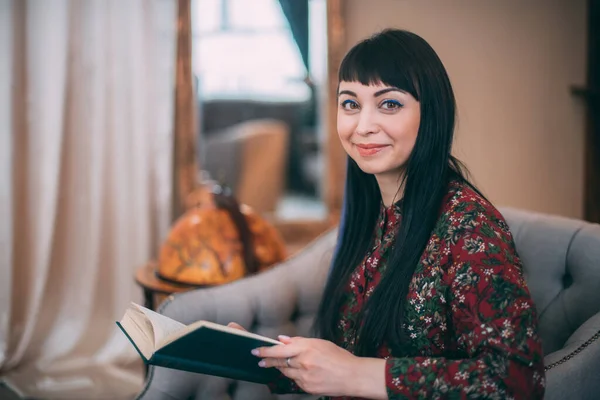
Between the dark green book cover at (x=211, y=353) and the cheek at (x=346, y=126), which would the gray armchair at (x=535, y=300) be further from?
the cheek at (x=346, y=126)

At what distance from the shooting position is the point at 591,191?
2.69 metres

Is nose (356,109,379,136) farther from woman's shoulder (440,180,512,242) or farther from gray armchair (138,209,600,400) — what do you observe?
gray armchair (138,209,600,400)

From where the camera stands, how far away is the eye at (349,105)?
137 cm

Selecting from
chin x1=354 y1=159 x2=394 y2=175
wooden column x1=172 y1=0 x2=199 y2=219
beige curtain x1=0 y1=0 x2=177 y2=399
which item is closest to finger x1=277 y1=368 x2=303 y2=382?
chin x1=354 y1=159 x2=394 y2=175

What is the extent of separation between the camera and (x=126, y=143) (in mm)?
3322

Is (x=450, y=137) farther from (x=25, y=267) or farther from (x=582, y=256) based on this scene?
(x=25, y=267)

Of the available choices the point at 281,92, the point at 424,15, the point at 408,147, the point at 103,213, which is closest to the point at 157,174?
the point at 103,213

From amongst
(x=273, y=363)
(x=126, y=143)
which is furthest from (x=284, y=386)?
(x=126, y=143)

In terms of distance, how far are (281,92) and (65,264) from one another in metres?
1.48

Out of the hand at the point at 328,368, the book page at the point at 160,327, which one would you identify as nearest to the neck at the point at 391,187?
the hand at the point at 328,368

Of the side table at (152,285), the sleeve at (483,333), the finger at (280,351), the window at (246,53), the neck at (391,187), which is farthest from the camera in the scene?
the window at (246,53)

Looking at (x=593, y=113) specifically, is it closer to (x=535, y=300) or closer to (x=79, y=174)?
(x=535, y=300)

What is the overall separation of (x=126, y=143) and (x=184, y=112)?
1.16ft

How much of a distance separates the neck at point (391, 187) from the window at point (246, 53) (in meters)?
1.94
